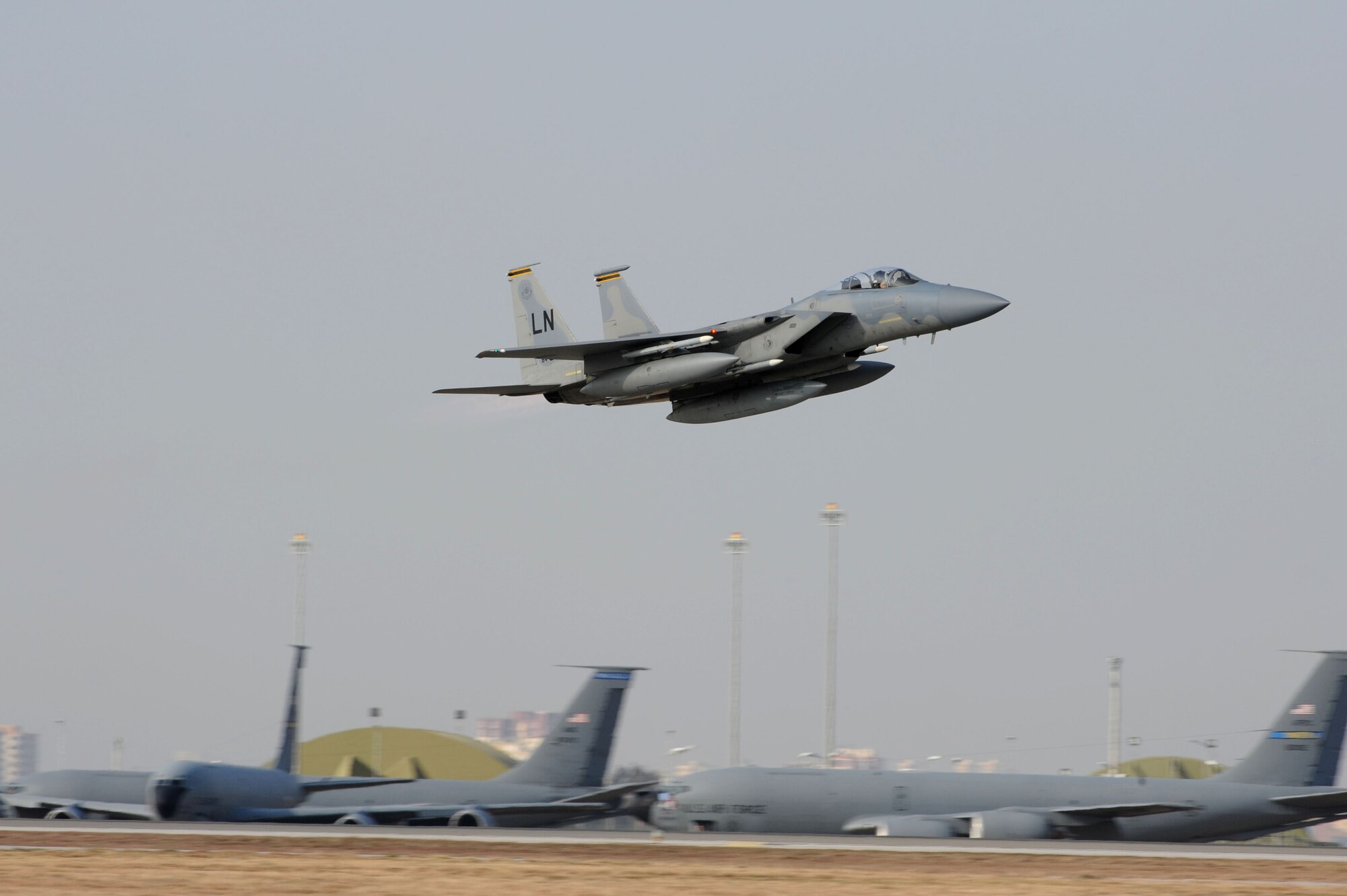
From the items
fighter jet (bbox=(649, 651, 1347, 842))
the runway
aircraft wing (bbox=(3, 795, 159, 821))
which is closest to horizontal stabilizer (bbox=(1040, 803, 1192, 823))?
fighter jet (bbox=(649, 651, 1347, 842))

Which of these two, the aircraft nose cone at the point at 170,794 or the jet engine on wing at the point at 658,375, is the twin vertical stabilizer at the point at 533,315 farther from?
the aircraft nose cone at the point at 170,794

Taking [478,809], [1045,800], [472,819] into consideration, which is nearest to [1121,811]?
[1045,800]

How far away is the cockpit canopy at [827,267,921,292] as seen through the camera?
37.8 m

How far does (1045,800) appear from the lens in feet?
134

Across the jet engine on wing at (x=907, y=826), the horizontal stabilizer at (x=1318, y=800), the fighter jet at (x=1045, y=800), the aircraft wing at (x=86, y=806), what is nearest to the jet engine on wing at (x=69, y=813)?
the aircraft wing at (x=86, y=806)

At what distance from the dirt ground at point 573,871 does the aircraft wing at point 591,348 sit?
46.1ft

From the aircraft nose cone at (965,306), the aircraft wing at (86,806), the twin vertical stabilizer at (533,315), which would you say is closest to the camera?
the aircraft nose cone at (965,306)

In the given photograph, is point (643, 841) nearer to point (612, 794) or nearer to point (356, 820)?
point (612, 794)

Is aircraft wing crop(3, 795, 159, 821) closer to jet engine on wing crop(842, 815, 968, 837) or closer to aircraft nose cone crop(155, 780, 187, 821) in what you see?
aircraft nose cone crop(155, 780, 187, 821)

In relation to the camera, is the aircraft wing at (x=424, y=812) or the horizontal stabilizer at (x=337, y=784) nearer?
the aircraft wing at (x=424, y=812)

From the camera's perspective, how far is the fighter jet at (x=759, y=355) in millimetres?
37344

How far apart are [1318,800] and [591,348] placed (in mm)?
22840

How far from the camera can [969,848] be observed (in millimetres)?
30328

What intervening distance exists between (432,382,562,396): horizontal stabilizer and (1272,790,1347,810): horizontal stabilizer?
2281 centimetres
